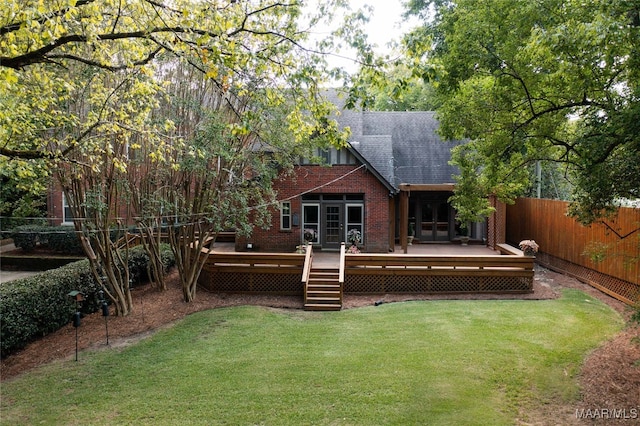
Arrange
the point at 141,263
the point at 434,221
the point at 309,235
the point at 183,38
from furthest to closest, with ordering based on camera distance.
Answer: the point at 434,221
the point at 309,235
the point at 141,263
the point at 183,38

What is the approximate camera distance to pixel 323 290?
13234 millimetres

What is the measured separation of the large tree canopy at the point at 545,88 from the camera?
6.23 m

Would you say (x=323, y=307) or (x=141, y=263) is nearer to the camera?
(x=323, y=307)

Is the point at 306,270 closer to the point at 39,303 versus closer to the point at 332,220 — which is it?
the point at 332,220

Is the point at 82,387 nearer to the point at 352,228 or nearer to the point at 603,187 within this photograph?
the point at 603,187

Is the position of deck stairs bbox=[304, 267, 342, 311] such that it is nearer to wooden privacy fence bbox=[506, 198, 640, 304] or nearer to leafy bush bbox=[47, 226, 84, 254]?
wooden privacy fence bbox=[506, 198, 640, 304]

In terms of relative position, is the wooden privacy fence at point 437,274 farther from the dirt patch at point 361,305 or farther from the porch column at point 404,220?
the porch column at point 404,220

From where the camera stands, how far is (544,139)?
30.2ft

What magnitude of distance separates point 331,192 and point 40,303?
10864 millimetres

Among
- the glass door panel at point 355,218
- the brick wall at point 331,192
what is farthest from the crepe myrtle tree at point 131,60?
the glass door panel at point 355,218

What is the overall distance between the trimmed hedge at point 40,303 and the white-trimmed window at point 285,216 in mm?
7493

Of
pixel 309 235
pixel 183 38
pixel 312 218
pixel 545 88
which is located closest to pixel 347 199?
pixel 312 218

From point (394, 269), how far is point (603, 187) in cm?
726

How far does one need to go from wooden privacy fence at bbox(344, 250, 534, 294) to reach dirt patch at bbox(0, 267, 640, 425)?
1.29 feet
